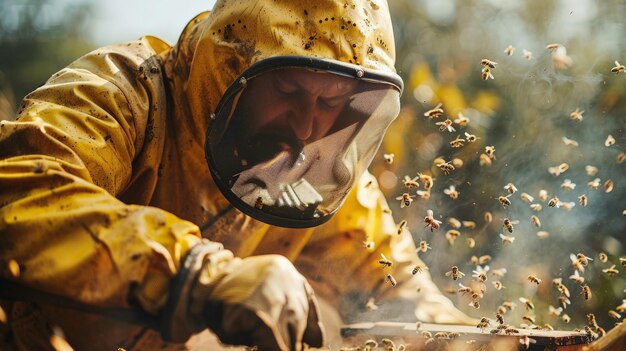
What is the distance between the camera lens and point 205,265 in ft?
6.35

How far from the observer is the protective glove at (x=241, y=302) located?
5.93 feet

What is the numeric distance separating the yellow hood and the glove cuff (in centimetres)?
126

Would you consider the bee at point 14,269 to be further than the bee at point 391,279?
No

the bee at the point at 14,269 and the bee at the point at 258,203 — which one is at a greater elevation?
the bee at the point at 14,269

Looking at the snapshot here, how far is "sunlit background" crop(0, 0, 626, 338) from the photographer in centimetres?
523

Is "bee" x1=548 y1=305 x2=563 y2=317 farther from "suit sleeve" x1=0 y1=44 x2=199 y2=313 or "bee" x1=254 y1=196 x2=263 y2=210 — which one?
"suit sleeve" x1=0 y1=44 x2=199 y2=313

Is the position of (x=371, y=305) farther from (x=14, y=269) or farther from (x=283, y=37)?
(x=14, y=269)

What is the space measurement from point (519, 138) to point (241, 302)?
4965 millimetres

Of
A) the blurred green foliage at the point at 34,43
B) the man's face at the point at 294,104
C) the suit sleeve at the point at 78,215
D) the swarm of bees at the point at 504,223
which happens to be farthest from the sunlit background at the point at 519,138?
the blurred green foliage at the point at 34,43

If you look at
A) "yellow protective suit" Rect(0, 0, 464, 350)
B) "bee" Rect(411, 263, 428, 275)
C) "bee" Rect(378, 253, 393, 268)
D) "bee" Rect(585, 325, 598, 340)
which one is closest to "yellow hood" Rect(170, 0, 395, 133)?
"yellow protective suit" Rect(0, 0, 464, 350)

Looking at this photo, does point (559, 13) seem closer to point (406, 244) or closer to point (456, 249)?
point (456, 249)

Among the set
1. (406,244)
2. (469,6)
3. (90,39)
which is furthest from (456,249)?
(90,39)

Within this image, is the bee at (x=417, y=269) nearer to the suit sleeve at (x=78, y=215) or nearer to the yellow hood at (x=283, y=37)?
the yellow hood at (x=283, y=37)

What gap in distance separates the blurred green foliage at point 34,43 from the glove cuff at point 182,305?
52.0 feet
